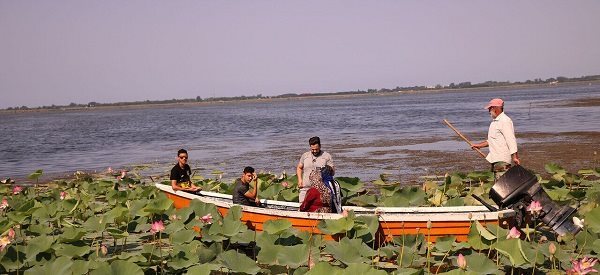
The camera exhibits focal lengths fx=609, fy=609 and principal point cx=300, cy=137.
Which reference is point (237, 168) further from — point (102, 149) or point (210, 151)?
point (102, 149)

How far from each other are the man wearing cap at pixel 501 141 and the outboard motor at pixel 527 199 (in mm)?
857

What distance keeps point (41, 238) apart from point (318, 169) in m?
3.16

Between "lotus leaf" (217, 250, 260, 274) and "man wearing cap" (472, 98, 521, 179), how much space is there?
353cm

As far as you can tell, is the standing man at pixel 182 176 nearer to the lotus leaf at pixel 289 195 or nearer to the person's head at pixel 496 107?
the lotus leaf at pixel 289 195

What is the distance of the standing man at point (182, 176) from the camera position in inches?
351

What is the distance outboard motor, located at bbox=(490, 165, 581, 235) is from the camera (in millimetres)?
5992

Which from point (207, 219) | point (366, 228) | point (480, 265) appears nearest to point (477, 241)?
point (480, 265)

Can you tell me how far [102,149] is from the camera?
1097 inches

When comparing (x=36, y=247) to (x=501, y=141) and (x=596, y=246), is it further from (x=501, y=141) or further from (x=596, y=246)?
(x=501, y=141)

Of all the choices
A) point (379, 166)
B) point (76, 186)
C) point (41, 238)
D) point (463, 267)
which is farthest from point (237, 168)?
point (463, 267)

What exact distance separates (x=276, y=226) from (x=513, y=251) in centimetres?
220

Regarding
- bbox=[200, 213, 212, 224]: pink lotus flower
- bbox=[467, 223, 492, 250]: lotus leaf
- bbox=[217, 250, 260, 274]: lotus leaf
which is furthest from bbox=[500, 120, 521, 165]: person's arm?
bbox=[217, 250, 260, 274]: lotus leaf

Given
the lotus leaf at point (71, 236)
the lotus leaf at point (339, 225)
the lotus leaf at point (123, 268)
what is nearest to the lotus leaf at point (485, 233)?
the lotus leaf at point (339, 225)

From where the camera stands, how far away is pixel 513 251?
507cm
